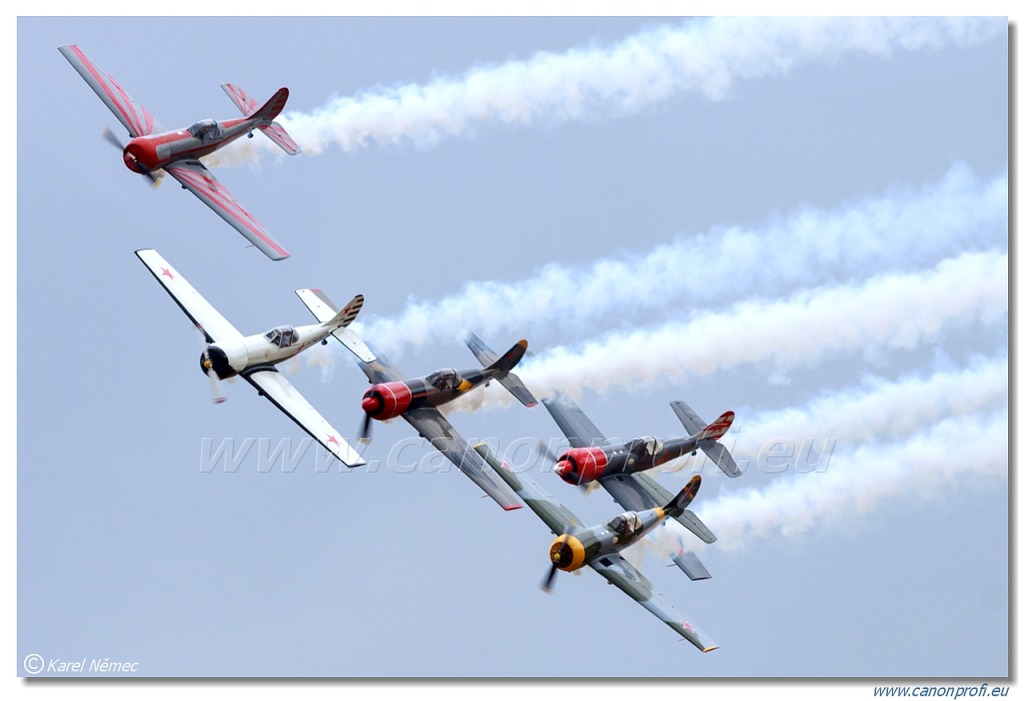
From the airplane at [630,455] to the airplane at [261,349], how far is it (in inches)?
202

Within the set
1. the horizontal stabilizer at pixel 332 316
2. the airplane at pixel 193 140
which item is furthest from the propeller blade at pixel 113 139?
the horizontal stabilizer at pixel 332 316

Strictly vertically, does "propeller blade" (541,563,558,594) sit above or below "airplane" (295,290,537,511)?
below

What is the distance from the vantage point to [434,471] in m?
52.0

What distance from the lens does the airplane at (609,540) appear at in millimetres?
50375

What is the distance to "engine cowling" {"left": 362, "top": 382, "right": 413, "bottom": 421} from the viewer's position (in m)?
54.0

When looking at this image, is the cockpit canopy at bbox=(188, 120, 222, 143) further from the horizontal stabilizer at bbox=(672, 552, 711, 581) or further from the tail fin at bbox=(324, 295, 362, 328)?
the horizontal stabilizer at bbox=(672, 552, 711, 581)

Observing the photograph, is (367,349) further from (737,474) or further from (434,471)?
(737,474)

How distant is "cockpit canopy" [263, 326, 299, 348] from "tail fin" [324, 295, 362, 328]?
129cm

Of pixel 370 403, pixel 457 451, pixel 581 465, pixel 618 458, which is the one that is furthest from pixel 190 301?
pixel 618 458

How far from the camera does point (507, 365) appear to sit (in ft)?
187

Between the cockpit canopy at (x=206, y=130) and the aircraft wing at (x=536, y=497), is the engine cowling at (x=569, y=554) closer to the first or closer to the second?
the aircraft wing at (x=536, y=497)

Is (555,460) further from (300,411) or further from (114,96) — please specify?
(114,96)

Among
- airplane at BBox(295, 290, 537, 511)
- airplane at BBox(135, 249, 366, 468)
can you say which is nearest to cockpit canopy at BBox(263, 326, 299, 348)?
airplane at BBox(135, 249, 366, 468)

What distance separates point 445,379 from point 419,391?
39.0 inches
